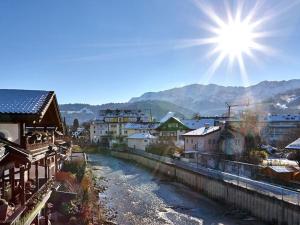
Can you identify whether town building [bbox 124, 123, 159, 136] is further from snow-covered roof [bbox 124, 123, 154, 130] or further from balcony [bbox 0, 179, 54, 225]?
→ balcony [bbox 0, 179, 54, 225]

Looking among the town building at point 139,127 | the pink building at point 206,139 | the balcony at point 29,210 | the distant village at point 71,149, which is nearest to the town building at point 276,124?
the distant village at point 71,149

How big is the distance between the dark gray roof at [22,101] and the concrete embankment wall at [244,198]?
17959 mm

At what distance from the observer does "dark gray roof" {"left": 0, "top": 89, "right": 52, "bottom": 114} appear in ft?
44.0

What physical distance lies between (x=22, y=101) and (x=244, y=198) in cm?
2290

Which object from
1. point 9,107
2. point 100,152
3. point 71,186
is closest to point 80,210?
point 71,186

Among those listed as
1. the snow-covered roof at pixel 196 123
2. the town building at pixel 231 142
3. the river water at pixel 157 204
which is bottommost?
the river water at pixel 157 204

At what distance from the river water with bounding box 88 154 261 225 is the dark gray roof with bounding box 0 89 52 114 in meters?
16.8

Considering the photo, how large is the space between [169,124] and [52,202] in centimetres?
5772

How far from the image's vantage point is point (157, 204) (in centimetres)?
3609

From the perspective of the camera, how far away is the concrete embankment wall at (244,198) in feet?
84.0

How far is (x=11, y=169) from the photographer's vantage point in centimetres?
1382

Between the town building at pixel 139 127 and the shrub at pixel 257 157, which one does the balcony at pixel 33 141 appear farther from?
the town building at pixel 139 127

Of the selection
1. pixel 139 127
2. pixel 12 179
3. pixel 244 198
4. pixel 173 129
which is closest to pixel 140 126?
pixel 139 127

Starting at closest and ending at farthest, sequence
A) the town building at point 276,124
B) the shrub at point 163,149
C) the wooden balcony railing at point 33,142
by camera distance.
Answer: the wooden balcony railing at point 33,142 < the shrub at point 163,149 < the town building at point 276,124
